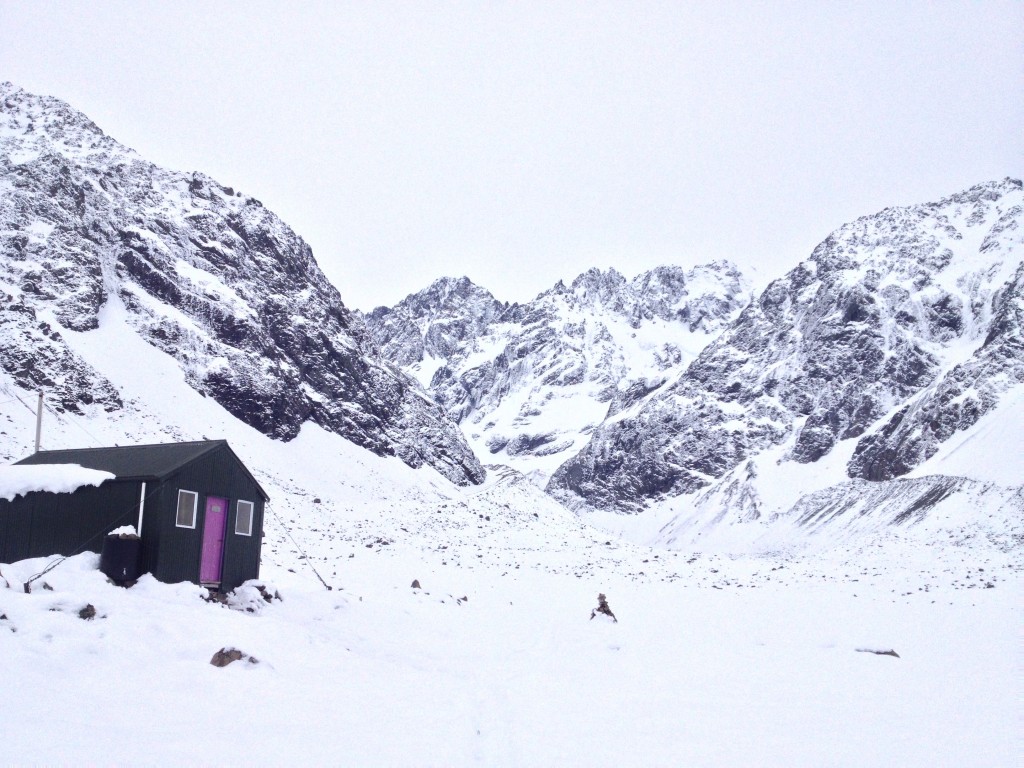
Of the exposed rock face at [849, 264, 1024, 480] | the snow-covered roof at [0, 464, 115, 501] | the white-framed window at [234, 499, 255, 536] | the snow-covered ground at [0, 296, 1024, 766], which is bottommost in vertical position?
the snow-covered ground at [0, 296, 1024, 766]

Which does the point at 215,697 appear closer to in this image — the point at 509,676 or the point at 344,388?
the point at 509,676

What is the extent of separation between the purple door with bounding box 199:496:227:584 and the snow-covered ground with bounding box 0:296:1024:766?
201 centimetres

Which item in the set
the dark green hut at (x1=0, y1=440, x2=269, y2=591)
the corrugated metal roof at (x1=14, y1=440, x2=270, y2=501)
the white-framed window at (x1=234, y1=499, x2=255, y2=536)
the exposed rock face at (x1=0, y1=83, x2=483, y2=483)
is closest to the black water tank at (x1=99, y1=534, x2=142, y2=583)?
the dark green hut at (x1=0, y1=440, x2=269, y2=591)

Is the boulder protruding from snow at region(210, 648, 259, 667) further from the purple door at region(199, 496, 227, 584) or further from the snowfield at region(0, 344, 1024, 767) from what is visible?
the purple door at region(199, 496, 227, 584)

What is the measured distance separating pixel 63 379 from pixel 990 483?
90162 millimetres

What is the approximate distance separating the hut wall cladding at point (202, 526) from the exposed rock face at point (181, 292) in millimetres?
40540

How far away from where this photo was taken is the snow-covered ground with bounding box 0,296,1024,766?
10883 millimetres

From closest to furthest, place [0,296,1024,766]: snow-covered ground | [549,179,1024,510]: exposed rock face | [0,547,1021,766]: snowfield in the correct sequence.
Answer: [0,547,1021,766]: snowfield < [0,296,1024,766]: snow-covered ground < [549,179,1024,510]: exposed rock face

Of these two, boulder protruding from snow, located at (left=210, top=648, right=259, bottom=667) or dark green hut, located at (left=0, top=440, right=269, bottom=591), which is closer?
boulder protruding from snow, located at (left=210, top=648, right=259, bottom=667)

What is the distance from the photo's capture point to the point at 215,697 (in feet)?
39.7

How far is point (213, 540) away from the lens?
71.5ft

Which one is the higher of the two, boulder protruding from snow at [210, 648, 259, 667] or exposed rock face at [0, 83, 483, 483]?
exposed rock face at [0, 83, 483, 483]

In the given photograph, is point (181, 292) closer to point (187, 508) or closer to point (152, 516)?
point (187, 508)

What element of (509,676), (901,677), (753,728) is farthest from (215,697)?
(901,677)
